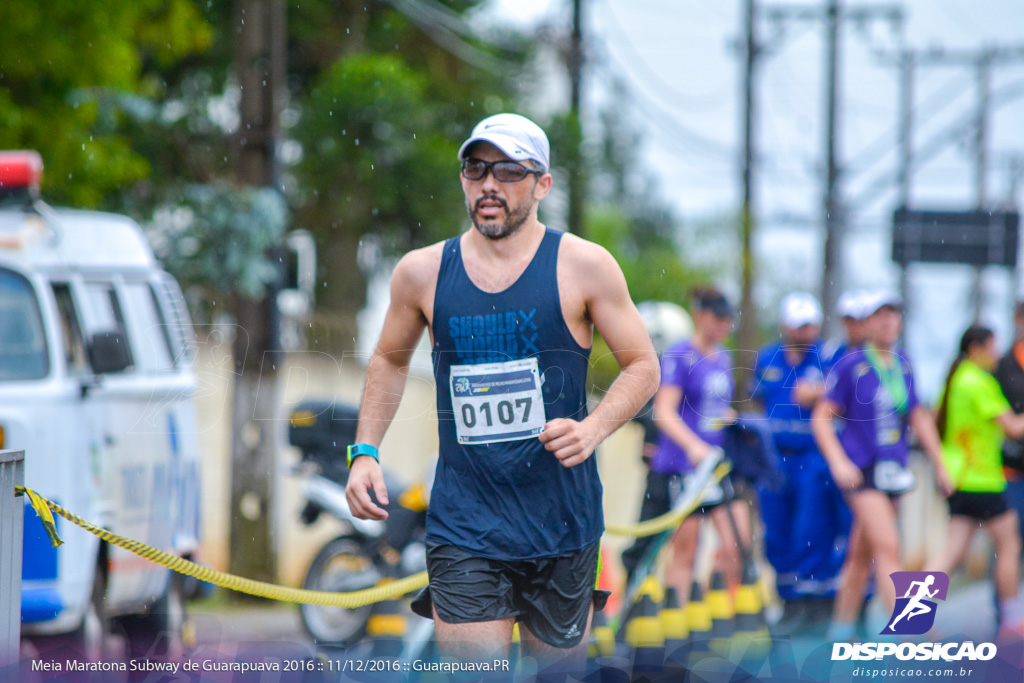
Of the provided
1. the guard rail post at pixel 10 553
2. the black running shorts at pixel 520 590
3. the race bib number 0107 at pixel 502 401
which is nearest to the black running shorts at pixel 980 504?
the black running shorts at pixel 520 590

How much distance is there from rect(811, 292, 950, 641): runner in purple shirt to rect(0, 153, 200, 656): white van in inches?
147

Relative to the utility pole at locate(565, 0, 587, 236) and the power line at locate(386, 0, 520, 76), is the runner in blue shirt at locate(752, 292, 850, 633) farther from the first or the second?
the power line at locate(386, 0, 520, 76)

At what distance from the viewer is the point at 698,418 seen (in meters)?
7.16

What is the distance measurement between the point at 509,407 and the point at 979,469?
4.82 m

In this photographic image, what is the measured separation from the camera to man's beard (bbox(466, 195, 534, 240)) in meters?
3.49

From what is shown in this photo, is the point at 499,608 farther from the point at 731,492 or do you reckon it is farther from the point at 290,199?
the point at 290,199

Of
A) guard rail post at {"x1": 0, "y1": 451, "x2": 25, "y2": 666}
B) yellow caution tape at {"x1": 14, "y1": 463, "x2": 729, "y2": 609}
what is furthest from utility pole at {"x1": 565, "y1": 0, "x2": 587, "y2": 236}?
guard rail post at {"x1": 0, "y1": 451, "x2": 25, "y2": 666}

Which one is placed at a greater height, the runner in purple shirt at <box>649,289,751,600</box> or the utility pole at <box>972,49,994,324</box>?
the utility pole at <box>972,49,994,324</box>

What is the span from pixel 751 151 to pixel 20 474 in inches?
594

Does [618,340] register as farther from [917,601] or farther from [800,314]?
[800,314]

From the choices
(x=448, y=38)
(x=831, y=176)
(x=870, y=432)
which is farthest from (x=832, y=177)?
(x=870, y=432)

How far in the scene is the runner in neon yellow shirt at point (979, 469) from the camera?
7.27m

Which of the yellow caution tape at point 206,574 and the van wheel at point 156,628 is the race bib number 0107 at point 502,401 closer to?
the yellow caution tape at point 206,574

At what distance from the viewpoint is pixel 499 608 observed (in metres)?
3.50
